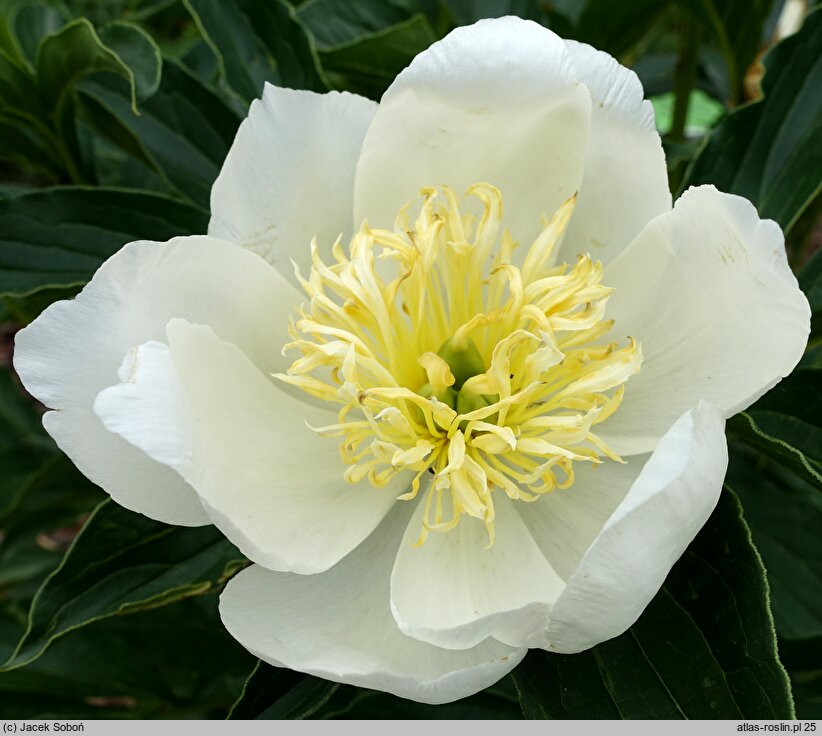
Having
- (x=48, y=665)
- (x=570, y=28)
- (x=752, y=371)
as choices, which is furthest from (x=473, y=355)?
(x=48, y=665)

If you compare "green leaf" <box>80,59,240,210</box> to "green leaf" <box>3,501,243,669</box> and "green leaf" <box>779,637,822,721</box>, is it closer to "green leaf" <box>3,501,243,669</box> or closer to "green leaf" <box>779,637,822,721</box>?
"green leaf" <box>3,501,243,669</box>

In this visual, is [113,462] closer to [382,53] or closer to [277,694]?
[277,694]

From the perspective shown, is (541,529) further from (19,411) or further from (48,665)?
(19,411)

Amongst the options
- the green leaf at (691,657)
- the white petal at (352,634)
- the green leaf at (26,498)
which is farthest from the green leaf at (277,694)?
the green leaf at (26,498)

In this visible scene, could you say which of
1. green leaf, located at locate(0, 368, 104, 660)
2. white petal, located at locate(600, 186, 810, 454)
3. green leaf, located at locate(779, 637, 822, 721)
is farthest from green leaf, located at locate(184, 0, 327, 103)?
green leaf, located at locate(779, 637, 822, 721)

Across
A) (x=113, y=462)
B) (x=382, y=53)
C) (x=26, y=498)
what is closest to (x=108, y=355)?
(x=113, y=462)

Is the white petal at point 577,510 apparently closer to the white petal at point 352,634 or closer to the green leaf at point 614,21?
the white petal at point 352,634
